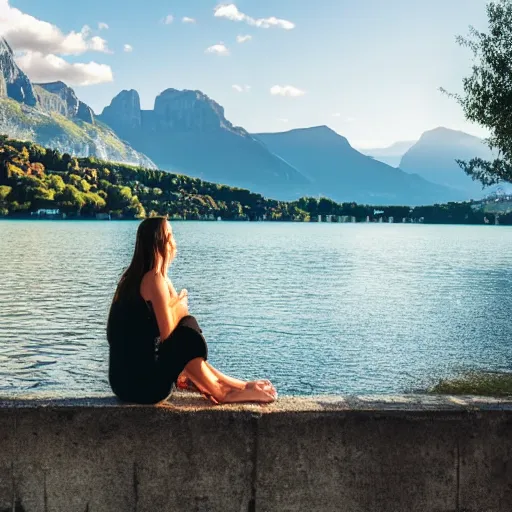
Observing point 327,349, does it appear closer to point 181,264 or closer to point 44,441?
point 44,441

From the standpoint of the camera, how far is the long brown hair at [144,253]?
6.84 metres

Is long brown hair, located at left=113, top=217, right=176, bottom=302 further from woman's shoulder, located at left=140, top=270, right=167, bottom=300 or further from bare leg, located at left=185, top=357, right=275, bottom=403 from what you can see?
bare leg, located at left=185, top=357, right=275, bottom=403

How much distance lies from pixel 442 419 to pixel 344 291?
1905 inches

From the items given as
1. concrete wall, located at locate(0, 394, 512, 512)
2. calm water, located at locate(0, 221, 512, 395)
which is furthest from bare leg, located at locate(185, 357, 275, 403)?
calm water, located at locate(0, 221, 512, 395)

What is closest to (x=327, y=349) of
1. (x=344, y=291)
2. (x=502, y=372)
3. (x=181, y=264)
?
(x=502, y=372)

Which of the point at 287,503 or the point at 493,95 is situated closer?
the point at 287,503

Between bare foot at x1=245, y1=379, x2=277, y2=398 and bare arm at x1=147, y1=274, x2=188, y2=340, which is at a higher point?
bare arm at x1=147, y1=274, x2=188, y2=340

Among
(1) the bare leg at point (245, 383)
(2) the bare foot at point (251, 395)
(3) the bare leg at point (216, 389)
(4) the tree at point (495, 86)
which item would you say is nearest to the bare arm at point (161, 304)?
(3) the bare leg at point (216, 389)

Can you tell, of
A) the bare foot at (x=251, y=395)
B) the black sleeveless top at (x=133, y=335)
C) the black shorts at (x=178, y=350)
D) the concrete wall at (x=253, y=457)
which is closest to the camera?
the concrete wall at (x=253, y=457)

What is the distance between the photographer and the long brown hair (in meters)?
6.84

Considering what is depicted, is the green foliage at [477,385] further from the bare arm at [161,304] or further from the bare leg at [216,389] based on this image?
the bare arm at [161,304]

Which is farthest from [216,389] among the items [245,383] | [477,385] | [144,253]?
[477,385]

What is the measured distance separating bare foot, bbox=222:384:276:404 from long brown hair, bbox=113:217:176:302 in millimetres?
1282

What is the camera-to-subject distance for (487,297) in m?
48.7
